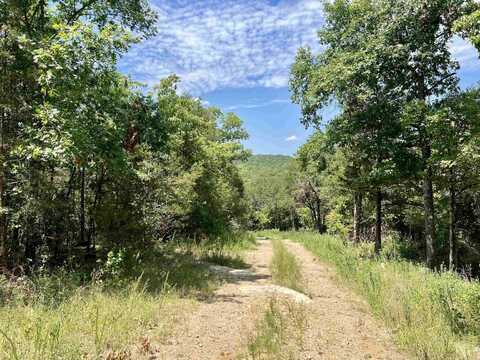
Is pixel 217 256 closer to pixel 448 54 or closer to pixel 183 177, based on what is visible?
pixel 183 177

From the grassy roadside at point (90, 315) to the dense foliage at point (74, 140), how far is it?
810mm

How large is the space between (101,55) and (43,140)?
2.19m

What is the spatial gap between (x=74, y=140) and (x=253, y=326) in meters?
4.57

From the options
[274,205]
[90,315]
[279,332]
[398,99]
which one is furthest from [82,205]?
[274,205]

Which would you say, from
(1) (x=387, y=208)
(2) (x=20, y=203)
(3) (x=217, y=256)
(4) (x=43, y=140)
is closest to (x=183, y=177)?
(3) (x=217, y=256)

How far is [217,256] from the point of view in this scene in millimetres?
12328

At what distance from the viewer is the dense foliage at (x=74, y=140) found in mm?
6871

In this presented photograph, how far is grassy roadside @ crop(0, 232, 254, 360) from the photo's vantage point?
13.0ft

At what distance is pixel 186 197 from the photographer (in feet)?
39.6

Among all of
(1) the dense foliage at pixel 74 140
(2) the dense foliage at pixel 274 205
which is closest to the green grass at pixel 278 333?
(1) the dense foliage at pixel 74 140

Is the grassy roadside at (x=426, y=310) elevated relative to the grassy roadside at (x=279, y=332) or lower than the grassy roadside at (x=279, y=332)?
elevated

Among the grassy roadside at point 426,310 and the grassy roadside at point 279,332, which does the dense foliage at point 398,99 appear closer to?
the grassy roadside at point 426,310

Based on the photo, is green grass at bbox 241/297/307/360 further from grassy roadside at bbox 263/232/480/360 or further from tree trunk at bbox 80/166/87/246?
tree trunk at bbox 80/166/87/246

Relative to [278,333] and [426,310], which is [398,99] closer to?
[426,310]
